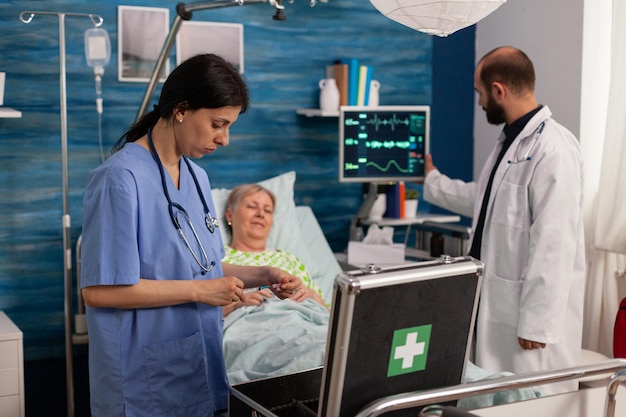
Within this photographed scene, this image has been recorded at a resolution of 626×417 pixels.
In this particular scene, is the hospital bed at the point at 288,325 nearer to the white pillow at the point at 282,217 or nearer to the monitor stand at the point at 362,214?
the white pillow at the point at 282,217

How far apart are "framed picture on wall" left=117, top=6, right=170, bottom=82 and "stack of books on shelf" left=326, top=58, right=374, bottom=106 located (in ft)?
2.78

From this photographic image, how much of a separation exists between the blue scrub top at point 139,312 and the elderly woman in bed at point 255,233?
1392mm

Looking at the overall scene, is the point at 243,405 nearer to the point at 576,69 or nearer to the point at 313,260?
the point at 313,260

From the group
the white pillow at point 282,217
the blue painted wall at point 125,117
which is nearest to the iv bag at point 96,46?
the blue painted wall at point 125,117

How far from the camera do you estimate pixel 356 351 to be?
1.60 meters

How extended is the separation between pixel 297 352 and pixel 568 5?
2.50 metres

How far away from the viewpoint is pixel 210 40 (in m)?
3.90

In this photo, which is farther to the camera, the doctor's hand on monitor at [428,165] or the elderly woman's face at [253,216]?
the doctor's hand on monitor at [428,165]

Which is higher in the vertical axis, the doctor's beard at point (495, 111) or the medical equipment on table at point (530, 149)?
the doctor's beard at point (495, 111)

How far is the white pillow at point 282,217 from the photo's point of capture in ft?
12.3

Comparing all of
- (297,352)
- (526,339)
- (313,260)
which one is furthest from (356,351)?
(313,260)

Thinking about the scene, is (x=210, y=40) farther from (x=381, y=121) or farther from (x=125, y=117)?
(x=381, y=121)

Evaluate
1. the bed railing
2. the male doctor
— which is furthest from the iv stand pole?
the bed railing

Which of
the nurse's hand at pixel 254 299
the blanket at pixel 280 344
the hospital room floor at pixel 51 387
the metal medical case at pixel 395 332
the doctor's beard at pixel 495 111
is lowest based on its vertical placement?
the hospital room floor at pixel 51 387
